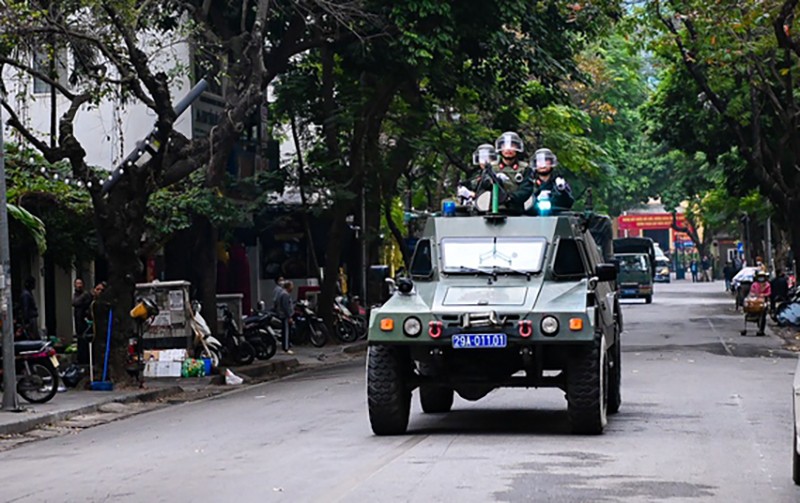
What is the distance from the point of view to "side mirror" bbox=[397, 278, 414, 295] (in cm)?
1452

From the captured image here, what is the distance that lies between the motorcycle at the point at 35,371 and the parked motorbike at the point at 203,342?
5250mm

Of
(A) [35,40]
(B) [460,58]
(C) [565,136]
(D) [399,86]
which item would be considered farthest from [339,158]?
(A) [35,40]

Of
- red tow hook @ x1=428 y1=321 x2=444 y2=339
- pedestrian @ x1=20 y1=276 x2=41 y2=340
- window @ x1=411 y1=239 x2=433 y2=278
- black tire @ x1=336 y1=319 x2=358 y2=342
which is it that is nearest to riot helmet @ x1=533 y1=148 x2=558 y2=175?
window @ x1=411 y1=239 x2=433 y2=278

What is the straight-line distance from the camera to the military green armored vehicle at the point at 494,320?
535 inches

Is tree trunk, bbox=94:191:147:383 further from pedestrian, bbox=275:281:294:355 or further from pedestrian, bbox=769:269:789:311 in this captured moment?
pedestrian, bbox=769:269:789:311

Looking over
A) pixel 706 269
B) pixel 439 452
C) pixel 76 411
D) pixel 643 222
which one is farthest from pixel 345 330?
pixel 643 222

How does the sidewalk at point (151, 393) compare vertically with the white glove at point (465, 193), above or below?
below

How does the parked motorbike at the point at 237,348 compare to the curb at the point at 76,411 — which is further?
the parked motorbike at the point at 237,348

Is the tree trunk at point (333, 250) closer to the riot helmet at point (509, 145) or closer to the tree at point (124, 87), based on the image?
the tree at point (124, 87)

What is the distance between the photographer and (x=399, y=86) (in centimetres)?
3197

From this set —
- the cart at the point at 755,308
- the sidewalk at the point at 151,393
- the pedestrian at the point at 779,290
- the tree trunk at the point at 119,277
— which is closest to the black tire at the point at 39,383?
the sidewalk at the point at 151,393

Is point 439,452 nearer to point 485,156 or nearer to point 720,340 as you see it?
point 485,156

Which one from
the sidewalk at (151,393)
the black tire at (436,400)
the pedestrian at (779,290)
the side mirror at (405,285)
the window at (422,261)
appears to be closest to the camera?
the side mirror at (405,285)

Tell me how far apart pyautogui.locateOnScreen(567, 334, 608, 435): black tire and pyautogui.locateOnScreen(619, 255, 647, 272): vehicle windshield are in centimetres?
4708
